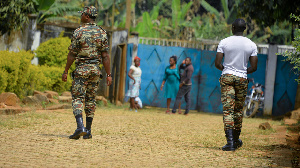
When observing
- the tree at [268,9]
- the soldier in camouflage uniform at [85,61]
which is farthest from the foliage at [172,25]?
the soldier in camouflage uniform at [85,61]

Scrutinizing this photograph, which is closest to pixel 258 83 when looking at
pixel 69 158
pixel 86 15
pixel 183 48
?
pixel 183 48

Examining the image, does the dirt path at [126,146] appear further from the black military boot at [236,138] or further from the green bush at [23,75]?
the green bush at [23,75]

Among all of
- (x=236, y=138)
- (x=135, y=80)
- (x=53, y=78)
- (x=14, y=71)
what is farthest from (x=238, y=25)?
(x=53, y=78)

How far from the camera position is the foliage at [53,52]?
51.1 feet

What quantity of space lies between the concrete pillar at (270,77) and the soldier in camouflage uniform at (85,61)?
969 cm

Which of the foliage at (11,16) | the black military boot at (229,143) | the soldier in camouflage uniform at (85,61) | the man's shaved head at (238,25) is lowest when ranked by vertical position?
the black military boot at (229,143)

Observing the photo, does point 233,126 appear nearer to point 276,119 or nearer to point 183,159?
point 183,159

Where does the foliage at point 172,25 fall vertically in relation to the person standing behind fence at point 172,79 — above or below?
above

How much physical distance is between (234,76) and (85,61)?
2.30 metres

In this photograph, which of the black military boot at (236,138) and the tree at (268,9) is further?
the tree at (268,9)

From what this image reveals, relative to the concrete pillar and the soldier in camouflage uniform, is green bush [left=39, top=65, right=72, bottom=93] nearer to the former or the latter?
Result: the concrete pillar

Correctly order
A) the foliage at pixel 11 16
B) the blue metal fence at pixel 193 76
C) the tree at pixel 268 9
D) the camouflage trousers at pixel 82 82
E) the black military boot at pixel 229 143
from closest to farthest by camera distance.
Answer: the black military boot at pixel 229 143 → the camouflage trousers at pixel 82 82 → the tree at pixel 268 9 → the foliage at pixel 11 16 → the blue metal fence at pixel 193 76

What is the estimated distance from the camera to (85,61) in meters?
7.54

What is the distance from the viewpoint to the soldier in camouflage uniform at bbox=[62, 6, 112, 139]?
7.48 meters
